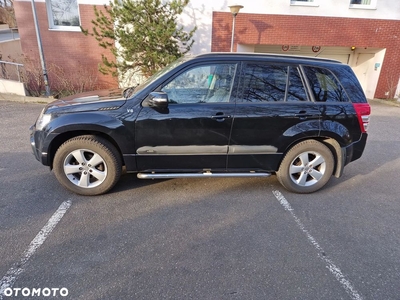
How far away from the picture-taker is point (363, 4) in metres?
11.1

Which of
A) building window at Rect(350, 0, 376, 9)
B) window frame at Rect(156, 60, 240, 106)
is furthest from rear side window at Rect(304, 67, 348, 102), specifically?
building window at Rect(350, 0, 376, 9)

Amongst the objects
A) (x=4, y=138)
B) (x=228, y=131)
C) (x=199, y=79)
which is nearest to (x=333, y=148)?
(x=228, y=131)

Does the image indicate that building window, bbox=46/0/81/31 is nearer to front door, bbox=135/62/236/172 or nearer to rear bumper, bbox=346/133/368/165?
front door, bbox=135/62/236/172

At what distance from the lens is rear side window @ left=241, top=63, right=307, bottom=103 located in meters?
3.39

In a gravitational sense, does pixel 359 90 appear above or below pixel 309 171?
above

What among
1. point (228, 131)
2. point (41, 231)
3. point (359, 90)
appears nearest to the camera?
point (41, 231)

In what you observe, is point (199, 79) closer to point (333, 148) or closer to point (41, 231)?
point (333, 148)

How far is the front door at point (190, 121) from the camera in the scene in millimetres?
3268

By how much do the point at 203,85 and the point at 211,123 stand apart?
1.73 feet

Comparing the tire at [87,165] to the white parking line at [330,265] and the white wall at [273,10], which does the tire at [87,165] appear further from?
the white wall at [273,10]

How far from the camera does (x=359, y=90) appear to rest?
3.61 m

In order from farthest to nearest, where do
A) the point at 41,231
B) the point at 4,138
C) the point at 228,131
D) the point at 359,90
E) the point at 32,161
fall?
the point at 4,138
the point at 32,161
the point at 359,90
the point at 228,131
the point at 41,231

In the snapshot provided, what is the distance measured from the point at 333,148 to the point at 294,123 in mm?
768

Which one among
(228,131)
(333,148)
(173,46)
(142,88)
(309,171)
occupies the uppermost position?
(173,46)
